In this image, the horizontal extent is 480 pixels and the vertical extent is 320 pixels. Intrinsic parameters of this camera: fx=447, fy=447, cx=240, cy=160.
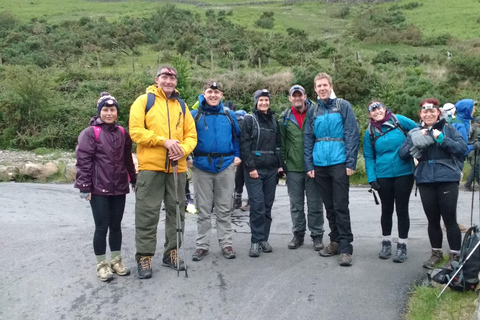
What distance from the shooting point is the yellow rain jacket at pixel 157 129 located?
4.81 m

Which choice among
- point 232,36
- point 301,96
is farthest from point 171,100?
point 232,36

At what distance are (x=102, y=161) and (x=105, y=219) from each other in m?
0.64

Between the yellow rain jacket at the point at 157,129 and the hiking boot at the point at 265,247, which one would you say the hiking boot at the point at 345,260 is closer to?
the hiking boot at the point at 265,247

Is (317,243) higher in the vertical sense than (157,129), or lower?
lower

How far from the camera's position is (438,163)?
489 cm

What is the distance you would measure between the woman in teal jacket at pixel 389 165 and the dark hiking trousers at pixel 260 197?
1.25 meters

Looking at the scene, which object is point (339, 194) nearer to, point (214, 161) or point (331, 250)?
point (331, 250)

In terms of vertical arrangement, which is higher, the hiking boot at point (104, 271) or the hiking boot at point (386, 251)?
the hiking boot at point (104, 271)

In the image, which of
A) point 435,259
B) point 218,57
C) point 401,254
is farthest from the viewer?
point 218,57

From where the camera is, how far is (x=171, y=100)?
5.07m

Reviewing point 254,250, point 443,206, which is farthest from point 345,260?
point 443,206

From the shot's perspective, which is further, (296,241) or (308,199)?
(296,241)

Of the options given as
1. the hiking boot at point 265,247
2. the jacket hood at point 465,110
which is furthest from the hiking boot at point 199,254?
the jacket hood at point 465,110

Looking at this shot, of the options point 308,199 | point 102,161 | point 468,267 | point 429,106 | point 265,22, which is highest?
point 265,22
